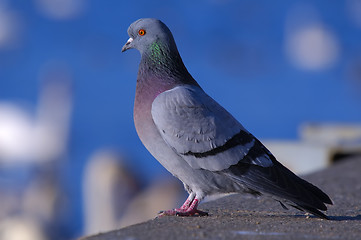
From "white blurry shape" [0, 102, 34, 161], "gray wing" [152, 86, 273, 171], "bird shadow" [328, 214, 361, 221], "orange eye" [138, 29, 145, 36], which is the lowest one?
"bird shadow" [328, 214, 361, 221]

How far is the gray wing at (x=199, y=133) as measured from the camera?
562 cm

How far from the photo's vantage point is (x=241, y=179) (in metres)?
5.62

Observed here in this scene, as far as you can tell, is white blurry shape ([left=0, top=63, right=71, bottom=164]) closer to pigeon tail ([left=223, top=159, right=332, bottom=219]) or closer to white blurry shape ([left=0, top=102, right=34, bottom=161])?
white blurry shape ([left=0, top=102, right=34, bottom=161])

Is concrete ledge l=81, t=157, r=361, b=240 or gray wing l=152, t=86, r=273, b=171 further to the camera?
gray wing l=152, t=86, r=273, b=171

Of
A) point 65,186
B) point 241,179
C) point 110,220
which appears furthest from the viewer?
point 65,186

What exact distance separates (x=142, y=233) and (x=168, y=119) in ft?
4.12

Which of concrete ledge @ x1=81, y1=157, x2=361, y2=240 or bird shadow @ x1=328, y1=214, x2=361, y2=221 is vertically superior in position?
concrete ledge @ x1=81, y1=157, x2=361, y2=240

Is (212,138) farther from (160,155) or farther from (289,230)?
(289,230)

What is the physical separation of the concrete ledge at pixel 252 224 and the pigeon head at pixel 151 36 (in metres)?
1.68

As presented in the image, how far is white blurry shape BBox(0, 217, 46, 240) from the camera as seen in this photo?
33.6 metres

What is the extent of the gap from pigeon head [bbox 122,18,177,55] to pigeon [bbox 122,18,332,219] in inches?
18.7

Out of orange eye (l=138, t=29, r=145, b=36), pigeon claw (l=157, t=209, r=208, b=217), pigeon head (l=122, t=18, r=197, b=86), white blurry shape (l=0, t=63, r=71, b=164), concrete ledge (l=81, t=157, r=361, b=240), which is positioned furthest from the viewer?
white blurry shape (l=0, t=63, r=71, b=164)

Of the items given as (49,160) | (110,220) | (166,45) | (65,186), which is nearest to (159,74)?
(166,45)

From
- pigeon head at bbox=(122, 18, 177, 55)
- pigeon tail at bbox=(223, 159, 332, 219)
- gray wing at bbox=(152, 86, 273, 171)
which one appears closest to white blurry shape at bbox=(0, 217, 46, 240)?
pigeon head at bbox=(122, 18, 177, 55)
